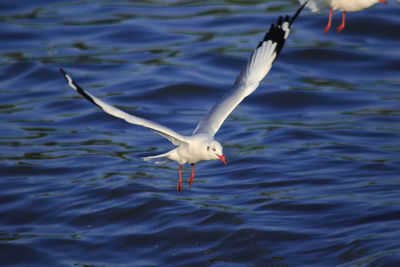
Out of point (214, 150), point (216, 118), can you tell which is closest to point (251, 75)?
point (216, 118)

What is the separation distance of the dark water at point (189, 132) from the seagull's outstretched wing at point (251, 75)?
1.63 m

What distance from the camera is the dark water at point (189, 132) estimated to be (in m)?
9.87

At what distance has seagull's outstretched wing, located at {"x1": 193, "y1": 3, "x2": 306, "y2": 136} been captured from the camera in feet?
31.0

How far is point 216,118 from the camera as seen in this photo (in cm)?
941

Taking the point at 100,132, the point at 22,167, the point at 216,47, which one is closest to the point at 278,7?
the point at 216,47

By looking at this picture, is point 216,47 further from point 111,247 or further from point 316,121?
point 111,247

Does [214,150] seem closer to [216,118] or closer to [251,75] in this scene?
[216,118]

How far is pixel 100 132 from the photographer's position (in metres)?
14.3

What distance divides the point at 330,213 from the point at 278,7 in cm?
1019

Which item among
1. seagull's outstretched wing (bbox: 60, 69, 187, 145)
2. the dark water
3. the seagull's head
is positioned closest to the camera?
seagull's outstretched wing (bbox: 60, 69, 187, 145)

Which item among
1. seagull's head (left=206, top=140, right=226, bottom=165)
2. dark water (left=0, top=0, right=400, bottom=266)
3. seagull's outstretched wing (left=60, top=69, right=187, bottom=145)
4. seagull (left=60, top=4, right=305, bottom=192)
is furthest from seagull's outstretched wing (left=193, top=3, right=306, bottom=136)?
dark water (left=0, top=0, right=400, bottom=266)

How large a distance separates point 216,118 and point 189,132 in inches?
169

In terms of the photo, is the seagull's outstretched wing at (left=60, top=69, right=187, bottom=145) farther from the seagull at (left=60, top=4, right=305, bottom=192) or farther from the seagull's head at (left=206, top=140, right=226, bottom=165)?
the seagull's head at (left=206, top=140, right=226, bottom=165)

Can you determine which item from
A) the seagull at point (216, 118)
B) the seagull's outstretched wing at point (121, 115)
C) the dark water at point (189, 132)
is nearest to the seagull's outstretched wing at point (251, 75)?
the seagull at point (216, 118)
